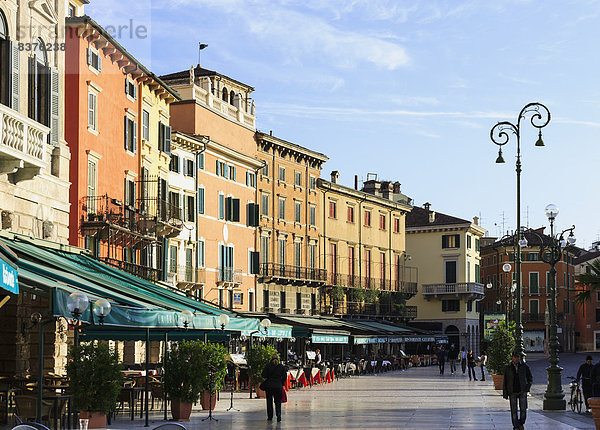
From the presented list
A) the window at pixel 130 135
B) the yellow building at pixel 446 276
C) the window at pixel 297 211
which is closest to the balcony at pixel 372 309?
the yellow building at pixel 446 276

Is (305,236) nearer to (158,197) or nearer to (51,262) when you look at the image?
(158,197)

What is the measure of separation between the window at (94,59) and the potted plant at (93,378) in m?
18.5

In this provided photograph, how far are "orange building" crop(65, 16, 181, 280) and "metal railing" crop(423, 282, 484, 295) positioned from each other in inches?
1801

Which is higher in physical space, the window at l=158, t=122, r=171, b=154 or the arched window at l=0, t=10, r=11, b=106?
the window at l=158, t=122, r=171, b=154

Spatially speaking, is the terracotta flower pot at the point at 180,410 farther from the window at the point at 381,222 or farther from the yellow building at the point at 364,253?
the window at the point at 381,222

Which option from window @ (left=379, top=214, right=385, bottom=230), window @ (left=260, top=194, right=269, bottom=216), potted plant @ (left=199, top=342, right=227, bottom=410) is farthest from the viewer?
window @ (left=379, top=214, right=385, bottom=230)

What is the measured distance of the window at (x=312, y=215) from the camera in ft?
223

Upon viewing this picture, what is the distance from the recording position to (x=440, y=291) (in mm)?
87562

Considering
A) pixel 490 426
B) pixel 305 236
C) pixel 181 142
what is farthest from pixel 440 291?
pixel 490 426

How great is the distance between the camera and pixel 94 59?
3538 centimetres

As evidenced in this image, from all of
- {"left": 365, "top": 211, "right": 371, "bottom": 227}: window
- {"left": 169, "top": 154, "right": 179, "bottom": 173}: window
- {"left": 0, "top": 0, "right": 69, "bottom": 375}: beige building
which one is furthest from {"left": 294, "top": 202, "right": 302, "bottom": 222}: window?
{"left": 0, "top": 0, "right": 69, "bottom": 375}: beige building

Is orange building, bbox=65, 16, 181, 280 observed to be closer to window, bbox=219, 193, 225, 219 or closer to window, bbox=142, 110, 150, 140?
window, bbox=142, 110, 150, 140

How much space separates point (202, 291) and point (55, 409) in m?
34.2

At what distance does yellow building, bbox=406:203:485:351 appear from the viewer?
87438 mm
